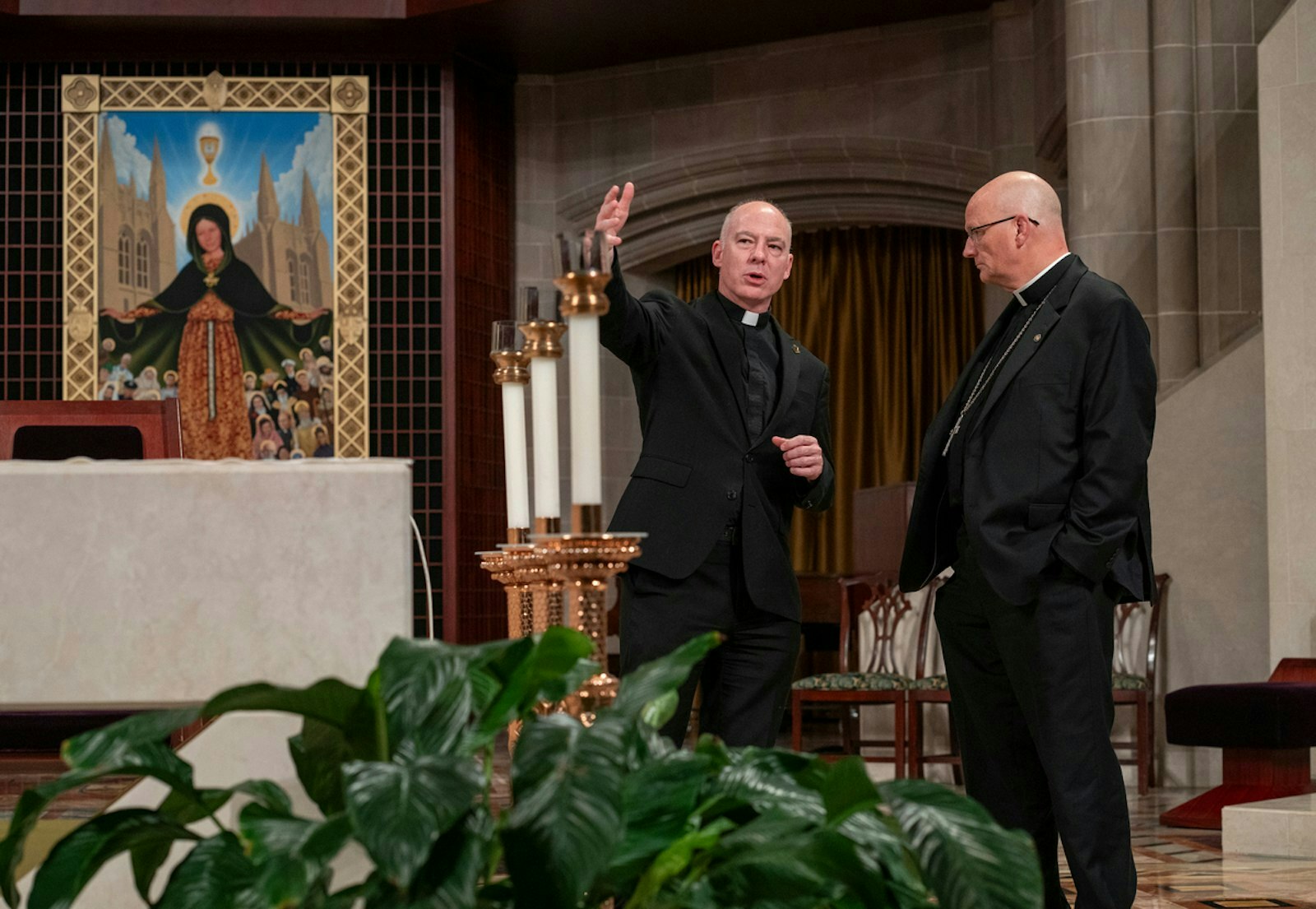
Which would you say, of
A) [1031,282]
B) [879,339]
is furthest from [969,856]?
[879,339]

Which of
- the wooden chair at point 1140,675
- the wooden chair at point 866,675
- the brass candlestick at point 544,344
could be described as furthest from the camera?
the wooden chair at point 866,675

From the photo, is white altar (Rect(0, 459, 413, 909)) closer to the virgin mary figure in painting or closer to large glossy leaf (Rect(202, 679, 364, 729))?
Result: large glossy leaf (Rect(202, 679, 364, 729))

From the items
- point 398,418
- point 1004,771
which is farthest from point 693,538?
point 398,418

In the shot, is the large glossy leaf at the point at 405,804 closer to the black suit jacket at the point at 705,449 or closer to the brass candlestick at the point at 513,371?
the brass candlestick at the point at 513,371

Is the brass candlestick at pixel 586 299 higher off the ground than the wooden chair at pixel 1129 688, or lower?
higher

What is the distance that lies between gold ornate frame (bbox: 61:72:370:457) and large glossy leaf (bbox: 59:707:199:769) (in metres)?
8.07

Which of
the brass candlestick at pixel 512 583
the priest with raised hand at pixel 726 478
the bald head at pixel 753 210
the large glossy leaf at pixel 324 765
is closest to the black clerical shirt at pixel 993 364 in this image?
the priest with raised hand at pixel 726 478

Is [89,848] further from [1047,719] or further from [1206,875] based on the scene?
[1206,875]

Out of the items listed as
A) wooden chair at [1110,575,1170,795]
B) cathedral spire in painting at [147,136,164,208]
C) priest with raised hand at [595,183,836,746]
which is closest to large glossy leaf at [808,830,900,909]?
priest with raised hand at [595,183,836,746]

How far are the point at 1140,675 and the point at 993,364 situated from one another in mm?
3941

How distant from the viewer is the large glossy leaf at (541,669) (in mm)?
1401

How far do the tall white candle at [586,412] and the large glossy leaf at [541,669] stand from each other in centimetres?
19

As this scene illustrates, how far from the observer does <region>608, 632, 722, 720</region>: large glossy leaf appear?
1.35 metres

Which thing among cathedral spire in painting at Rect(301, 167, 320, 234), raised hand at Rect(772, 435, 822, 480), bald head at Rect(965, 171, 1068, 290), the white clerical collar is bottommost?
raised hand at Rect(772, 435, 822, 480)
